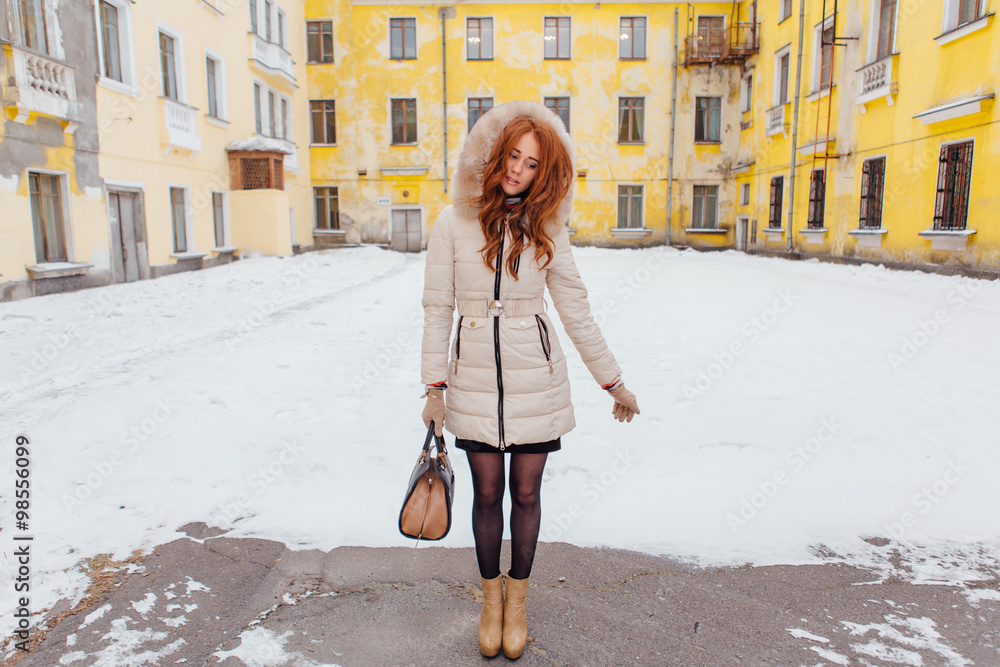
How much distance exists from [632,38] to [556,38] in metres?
2.85

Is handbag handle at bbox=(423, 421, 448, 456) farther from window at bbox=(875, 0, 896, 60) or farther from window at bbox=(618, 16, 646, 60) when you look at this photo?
window at bbox=(618, 16, 646, 60)

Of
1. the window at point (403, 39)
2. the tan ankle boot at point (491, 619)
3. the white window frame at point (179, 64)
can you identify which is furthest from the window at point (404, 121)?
the tan ankle boot at point (491, 619)

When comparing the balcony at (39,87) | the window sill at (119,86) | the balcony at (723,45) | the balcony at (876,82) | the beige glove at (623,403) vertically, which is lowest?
the beige glove at (623,403)

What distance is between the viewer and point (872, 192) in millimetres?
15672

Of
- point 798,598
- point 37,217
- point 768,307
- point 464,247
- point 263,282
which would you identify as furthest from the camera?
point 263,282

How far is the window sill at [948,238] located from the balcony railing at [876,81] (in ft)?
11.1

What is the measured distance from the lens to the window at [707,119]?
25.4 m

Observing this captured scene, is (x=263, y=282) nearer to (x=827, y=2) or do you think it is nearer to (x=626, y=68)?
(x=827, y=2)

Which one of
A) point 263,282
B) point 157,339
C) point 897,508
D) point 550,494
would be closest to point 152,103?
point 263,282

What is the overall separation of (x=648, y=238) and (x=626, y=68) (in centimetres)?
642

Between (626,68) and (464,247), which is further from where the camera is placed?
(626,68)

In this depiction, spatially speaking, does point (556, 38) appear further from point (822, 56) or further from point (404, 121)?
point (822, 56)

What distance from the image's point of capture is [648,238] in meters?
26.0

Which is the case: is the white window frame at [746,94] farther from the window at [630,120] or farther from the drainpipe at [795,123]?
the drainpipe at [795,123]
